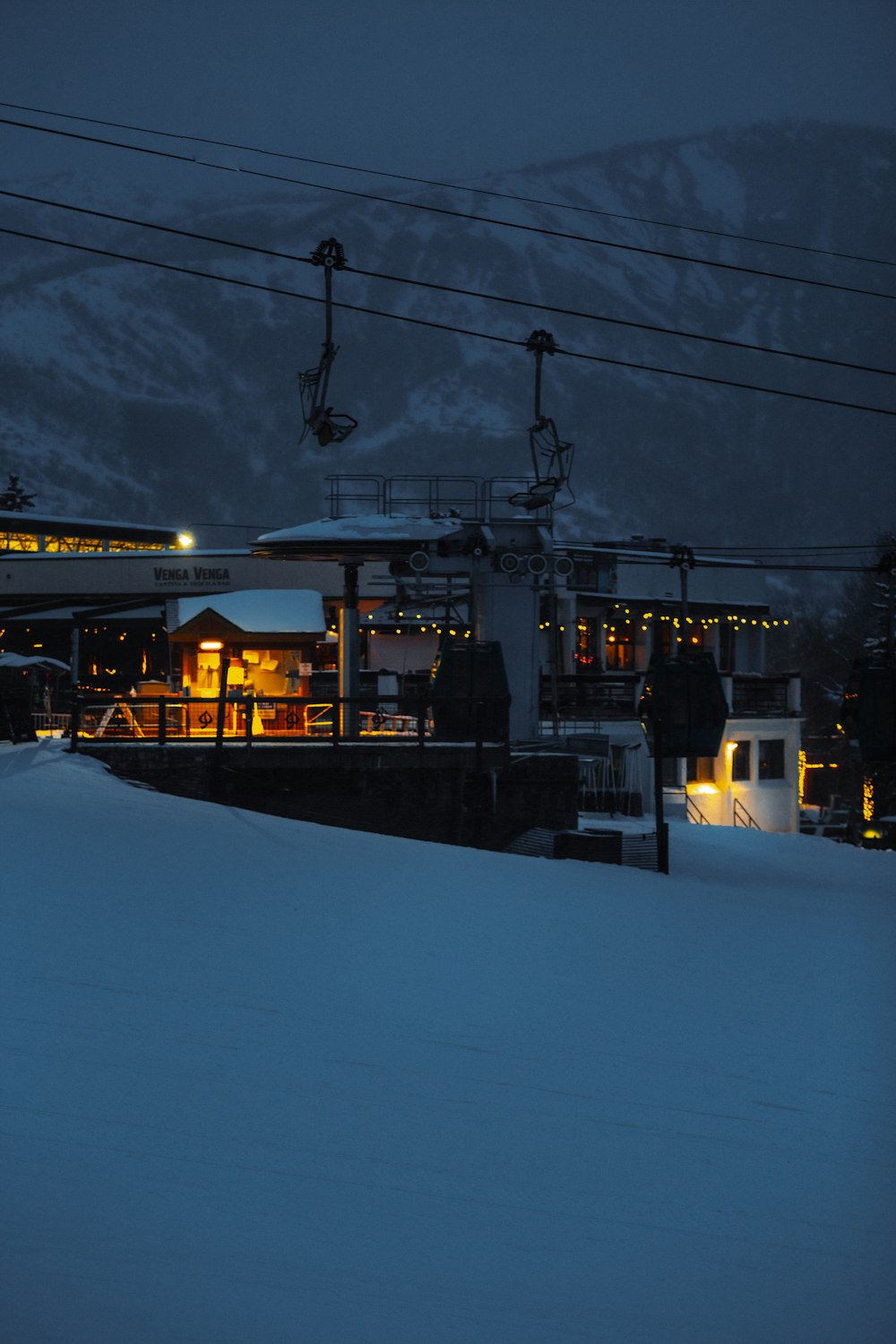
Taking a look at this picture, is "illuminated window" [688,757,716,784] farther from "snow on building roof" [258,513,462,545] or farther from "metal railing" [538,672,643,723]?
"snow on building roof" [258,513,462,545]

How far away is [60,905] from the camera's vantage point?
972cm

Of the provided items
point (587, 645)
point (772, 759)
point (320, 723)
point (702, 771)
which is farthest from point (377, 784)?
point (587, 645)

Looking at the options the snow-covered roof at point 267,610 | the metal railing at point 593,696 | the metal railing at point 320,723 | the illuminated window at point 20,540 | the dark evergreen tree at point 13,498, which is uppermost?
the dark evergreen tree at point 13,498

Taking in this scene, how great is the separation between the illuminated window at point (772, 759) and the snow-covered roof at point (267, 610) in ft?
52.6

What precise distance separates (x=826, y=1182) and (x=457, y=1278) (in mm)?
2362

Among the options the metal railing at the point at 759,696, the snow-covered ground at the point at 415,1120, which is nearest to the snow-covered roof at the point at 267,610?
the metal railing at the point at 759,696

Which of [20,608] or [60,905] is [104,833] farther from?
[20,608]

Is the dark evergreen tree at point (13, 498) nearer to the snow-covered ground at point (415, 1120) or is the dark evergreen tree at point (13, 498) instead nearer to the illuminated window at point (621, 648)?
the illuminated window at point (621, 648)

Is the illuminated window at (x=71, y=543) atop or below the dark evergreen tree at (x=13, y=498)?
below

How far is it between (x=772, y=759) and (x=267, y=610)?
717 inches

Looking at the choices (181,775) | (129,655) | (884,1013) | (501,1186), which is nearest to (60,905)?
(501,1186)

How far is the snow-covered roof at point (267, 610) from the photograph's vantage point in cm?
3644

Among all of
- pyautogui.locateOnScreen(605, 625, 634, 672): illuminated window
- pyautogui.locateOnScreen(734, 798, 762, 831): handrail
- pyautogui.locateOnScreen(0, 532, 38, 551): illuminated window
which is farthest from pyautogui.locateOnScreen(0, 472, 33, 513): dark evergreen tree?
pyautogui.locateOnScreen(734, 798, 762, 831): handrail

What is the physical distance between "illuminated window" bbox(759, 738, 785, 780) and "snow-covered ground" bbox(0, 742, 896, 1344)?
29942 millimetres
